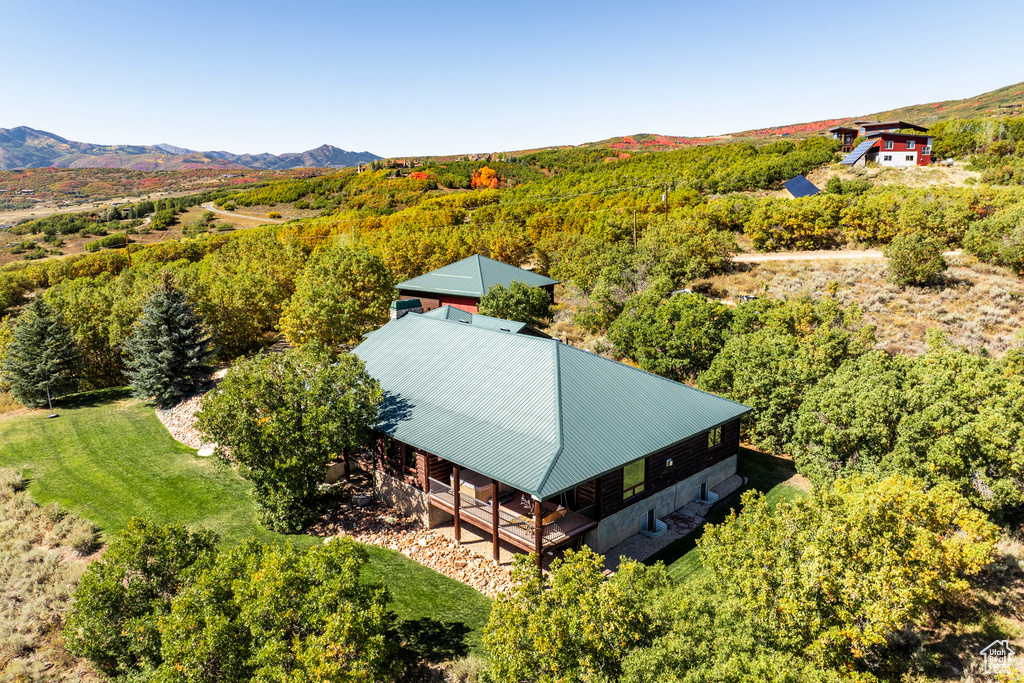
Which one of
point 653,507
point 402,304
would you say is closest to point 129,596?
point 653,507

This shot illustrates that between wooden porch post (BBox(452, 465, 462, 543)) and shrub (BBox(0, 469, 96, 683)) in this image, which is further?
wooden porch post (BBox(452, 465, 462, 543))

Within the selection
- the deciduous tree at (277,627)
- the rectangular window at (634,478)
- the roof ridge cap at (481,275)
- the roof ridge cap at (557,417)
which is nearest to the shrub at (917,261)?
the roof ridge cap at (481,275)

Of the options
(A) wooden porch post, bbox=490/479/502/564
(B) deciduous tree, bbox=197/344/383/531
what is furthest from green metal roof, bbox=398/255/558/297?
(A) wooden porch post, bbox=490/479/502/564

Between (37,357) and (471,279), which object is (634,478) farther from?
(37,357)

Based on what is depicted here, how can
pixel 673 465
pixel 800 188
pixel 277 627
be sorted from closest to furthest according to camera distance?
pixel 277 627, pixel 673 465, pixel 800 188

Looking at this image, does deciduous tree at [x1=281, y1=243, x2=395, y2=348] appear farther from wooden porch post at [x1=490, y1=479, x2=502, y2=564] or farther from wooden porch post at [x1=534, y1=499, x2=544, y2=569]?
wooden porch post at [x1=534, y1=499, x2=544, y2=569]

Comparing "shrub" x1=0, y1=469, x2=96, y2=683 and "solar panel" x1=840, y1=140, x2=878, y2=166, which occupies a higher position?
"solar panel" x1=840, y1=140, x2=878, y2=166

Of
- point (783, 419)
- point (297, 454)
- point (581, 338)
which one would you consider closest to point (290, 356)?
point (297, 454)
